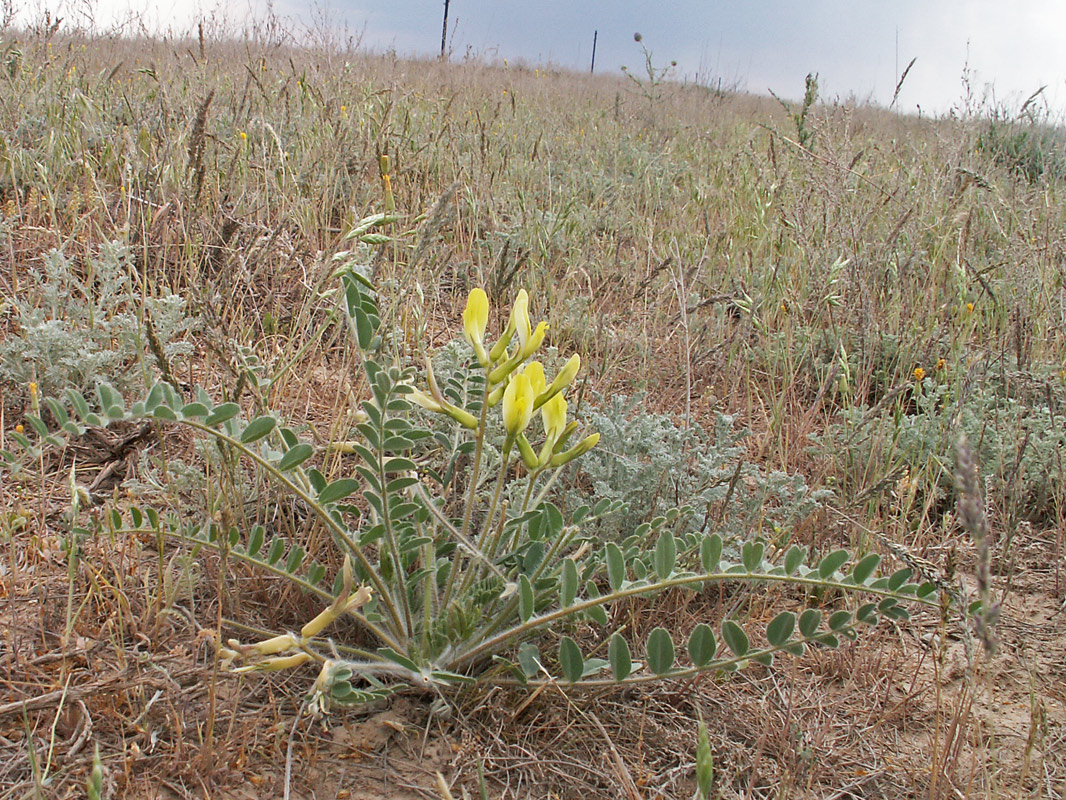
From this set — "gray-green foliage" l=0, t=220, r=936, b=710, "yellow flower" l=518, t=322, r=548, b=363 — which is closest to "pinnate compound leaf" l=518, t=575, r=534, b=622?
"gray-green foliage" l=0, t=220, r=936, b=710

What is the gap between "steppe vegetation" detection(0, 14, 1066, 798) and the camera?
1.12m

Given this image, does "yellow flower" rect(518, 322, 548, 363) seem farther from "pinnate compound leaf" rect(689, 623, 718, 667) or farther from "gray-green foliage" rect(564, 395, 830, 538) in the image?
"gray-green foliage" rect(564, 395, 830, 538)

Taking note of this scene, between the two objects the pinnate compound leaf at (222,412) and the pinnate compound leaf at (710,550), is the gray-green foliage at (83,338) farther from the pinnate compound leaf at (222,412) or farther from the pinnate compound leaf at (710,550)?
the pinnate compound leaf at (710,550)

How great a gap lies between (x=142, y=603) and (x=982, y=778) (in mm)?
1504

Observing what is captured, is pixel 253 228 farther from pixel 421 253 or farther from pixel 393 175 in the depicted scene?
pixel 421 253

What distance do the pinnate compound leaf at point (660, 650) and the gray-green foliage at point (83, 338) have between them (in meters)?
1.33

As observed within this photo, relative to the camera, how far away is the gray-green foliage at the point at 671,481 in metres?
1.66

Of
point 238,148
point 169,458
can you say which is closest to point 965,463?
point 169,458

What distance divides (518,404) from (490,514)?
0.27 meters

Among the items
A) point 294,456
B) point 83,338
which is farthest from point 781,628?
point 83,338

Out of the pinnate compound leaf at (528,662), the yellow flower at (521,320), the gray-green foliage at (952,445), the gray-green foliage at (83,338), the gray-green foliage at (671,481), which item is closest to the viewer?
the yellow flower at (521,320)

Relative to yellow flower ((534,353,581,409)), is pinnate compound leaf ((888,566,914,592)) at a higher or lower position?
lower

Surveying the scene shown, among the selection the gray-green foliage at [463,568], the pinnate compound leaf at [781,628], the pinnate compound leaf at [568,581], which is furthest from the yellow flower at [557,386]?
the pinnate compound leaf at [781,628]

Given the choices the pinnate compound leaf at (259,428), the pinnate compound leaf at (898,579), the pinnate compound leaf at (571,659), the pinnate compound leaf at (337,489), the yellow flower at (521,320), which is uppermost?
the yellow flower at (521,320)
